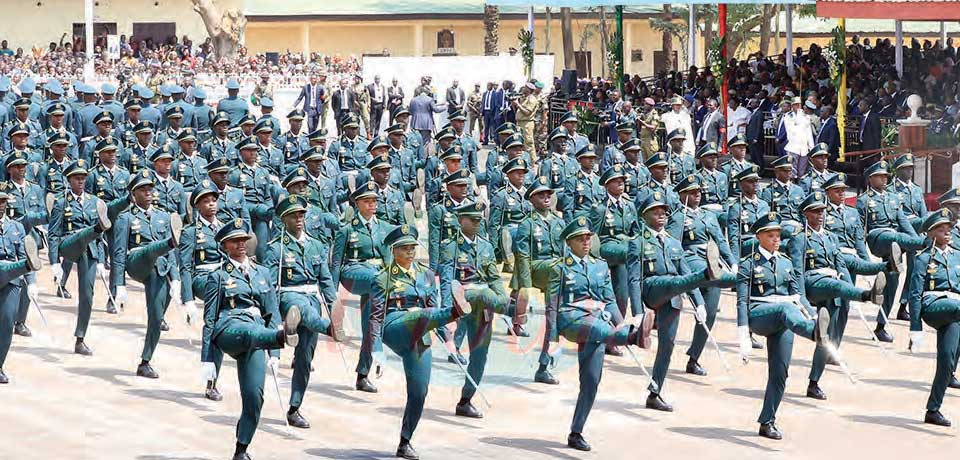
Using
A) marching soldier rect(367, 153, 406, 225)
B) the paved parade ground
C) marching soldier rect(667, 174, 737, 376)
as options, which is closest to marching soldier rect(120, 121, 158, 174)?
the paved parade ground

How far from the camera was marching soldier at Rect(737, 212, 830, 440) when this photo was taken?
578 inches

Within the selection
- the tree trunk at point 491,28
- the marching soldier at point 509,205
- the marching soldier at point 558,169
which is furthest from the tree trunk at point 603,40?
the marching soldier at point 509,205

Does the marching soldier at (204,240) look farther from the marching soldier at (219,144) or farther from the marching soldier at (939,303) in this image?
the marching soldier at (219,144)

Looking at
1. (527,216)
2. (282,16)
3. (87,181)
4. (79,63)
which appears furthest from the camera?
(282,16)

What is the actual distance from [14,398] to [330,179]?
6.09 meters

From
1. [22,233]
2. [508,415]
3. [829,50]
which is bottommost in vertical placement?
[508,415]

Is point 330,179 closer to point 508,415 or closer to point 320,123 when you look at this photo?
point 508,415

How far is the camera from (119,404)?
16141 mm

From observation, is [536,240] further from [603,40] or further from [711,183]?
[603,40]

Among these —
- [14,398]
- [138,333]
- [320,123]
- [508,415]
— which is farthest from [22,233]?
[320,123]

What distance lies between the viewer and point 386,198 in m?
18.9

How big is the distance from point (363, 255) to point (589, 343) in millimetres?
3257

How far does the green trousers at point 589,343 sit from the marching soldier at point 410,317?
3.16 ft

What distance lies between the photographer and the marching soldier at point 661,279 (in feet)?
50.6
